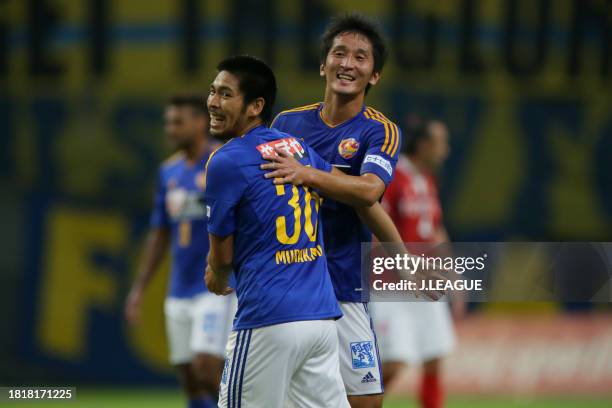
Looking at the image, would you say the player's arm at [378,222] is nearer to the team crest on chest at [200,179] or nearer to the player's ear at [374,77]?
the player's ear at [374,77]

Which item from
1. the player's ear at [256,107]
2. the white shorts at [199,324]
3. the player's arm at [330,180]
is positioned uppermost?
the player's ear at [256,107]

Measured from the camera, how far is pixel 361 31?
15.9 ft

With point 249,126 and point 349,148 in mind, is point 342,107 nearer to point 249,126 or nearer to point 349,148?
point 349,148

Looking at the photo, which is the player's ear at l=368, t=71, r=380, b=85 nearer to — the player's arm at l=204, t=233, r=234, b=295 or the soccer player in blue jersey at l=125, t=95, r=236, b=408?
the player's arm at l=204, t=233, r=234, b=295

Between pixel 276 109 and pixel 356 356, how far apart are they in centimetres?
583

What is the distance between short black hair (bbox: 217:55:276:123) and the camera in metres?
4.29

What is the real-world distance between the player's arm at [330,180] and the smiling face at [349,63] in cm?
44

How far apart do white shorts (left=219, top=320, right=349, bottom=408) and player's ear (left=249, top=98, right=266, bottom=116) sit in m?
0.82

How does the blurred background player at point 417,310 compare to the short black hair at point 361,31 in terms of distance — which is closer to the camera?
the short black hair at point 361,31

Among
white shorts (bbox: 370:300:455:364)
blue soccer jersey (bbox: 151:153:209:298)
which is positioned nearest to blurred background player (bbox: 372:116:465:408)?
white shorts (bbox: 370:300:455:364)

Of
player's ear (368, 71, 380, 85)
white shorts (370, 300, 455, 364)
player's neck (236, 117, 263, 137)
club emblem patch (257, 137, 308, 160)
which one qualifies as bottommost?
white shorts (370, 300, 455, 364)

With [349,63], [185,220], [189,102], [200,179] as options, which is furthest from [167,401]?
[349,63]

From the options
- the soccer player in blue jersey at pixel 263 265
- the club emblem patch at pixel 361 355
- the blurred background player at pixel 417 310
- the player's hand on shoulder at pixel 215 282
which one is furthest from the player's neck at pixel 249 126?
the blurred background player at pixel 417 310

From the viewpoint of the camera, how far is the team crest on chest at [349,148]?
4773mm
